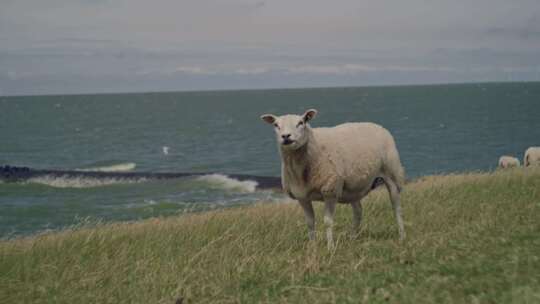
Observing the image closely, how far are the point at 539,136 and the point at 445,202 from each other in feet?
241

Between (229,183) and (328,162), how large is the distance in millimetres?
38877

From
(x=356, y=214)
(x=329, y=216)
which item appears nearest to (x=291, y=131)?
(x=329, y=216)

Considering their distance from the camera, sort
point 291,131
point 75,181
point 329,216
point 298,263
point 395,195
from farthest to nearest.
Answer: point 75,181 → point 395,195 → point 329,216 → point 291,131 → point 298,263

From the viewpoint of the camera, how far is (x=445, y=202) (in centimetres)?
1359

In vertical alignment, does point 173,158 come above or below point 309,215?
below

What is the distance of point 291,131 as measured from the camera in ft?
29.2

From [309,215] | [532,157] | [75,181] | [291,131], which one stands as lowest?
[75,181]

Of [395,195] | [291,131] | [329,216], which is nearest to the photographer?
[291,131]

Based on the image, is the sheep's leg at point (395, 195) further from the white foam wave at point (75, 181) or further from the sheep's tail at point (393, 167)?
the white foam wave at point (75, 181)

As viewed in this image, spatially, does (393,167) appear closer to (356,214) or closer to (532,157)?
(356,214)

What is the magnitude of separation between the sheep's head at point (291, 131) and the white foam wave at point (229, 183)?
114 ft

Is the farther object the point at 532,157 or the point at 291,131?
the point at 532,157

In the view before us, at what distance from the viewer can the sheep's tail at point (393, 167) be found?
10.9 m

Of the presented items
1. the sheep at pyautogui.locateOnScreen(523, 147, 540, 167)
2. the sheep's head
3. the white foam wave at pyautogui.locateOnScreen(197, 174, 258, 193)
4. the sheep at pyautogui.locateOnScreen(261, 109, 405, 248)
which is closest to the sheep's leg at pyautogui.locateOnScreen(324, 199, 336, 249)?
the sheep at pyautogui.locateOnScreen(261, 109, 405, 248)
